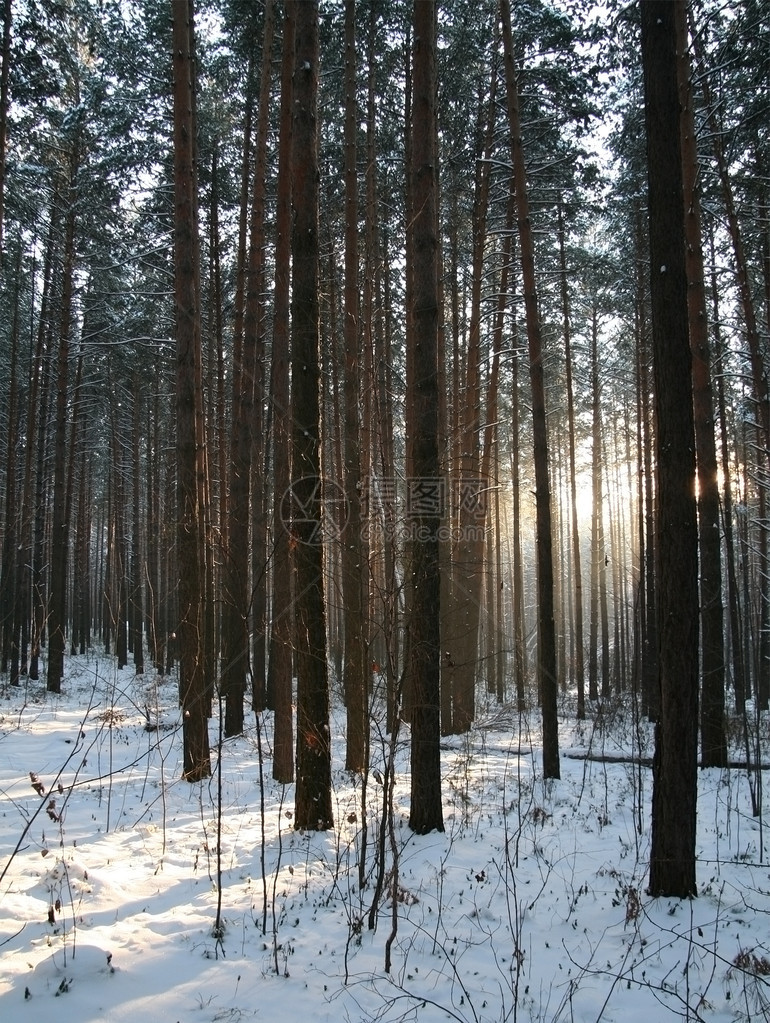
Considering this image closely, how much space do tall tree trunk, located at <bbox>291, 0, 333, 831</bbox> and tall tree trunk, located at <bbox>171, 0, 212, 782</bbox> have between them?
2.25m

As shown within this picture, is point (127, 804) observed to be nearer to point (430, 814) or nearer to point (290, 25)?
point (430, 814)

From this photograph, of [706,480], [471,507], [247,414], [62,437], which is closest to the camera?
[706,480]

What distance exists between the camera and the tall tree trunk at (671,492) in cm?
430

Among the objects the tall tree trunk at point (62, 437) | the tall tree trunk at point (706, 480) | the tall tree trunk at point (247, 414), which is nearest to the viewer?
the tall tree trunk at point (706, 480)

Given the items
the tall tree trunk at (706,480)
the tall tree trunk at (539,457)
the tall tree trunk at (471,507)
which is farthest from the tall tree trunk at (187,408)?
the tall tree trunk at (706,480)

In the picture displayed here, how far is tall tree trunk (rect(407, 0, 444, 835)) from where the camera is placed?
566cm

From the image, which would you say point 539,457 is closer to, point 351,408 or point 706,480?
point 706,480

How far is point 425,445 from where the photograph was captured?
5.89 metres

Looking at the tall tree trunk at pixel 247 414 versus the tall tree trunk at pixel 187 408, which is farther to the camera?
the tall tree trunk at pixel 247 414

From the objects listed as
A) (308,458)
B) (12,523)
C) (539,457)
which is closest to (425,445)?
(308,458)

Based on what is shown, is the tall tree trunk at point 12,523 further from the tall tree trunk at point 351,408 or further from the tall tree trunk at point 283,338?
the tall tree trunk at point 351,408

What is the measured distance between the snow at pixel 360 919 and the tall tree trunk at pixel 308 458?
0.57 meters

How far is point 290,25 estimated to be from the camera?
7.76m

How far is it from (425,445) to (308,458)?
110 cm
